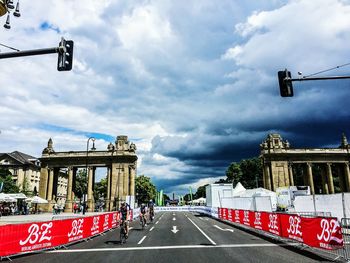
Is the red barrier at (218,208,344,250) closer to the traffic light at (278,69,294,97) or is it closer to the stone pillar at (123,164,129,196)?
the traffic light at (278,69,294,97)

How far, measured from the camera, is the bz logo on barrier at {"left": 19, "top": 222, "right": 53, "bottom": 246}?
37.1ft

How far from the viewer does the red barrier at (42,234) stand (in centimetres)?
1024

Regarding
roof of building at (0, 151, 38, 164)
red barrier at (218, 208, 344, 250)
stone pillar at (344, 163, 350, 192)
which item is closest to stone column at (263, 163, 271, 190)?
stone pillar at (344, 163, 350, 192)

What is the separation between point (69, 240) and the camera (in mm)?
13961

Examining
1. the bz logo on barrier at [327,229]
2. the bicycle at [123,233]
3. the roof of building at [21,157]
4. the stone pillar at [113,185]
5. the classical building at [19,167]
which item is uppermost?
the roof of building at [21,157]

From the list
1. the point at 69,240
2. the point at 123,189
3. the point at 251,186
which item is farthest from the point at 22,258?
the point at 251,186

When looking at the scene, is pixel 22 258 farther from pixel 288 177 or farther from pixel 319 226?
pixel 288 177

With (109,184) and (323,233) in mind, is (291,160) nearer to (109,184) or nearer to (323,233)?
(109,184)

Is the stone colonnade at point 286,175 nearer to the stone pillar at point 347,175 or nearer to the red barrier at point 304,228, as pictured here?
the stone pillar at point 347,175

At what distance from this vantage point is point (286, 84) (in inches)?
437

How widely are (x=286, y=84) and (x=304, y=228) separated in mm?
5618

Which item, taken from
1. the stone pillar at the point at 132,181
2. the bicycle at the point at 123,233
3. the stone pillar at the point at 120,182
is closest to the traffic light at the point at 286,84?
the bicycle at the point at 123,233

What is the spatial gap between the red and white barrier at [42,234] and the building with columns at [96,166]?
174ft

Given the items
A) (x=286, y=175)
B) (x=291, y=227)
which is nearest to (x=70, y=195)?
(x=286, y=175)
